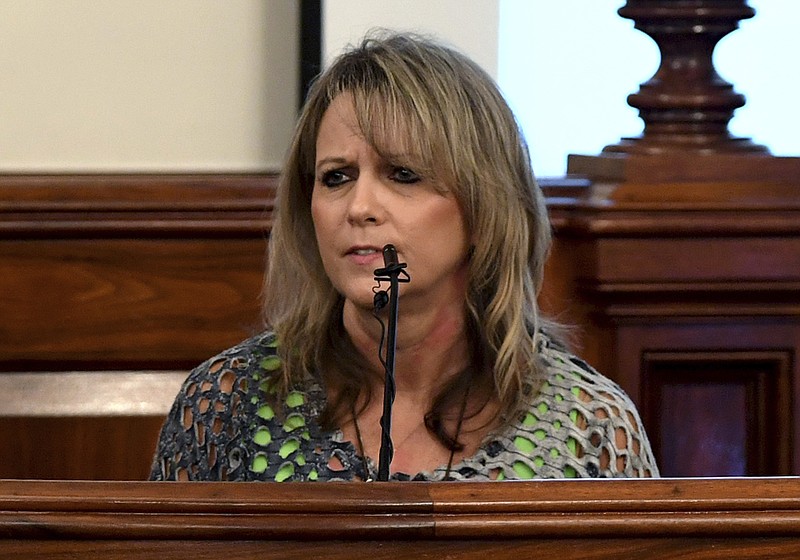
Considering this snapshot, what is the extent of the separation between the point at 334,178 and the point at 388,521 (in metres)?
0.88

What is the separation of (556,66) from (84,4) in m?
0.93

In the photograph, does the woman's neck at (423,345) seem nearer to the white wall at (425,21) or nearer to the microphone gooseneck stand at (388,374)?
the microphone gooseneck stand at (388,374)

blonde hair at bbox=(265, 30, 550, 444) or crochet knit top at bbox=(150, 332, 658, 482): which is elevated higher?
blonde hair at bbox=(265, 30, 550, 444)

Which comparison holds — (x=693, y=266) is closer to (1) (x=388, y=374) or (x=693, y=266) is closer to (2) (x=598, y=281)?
(2) (x=598, y=281)

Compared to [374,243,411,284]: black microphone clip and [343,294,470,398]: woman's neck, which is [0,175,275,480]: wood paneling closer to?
[343,294,470,398]: woman's neck

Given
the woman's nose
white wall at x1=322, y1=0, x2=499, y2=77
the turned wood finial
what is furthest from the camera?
white wall at x1=322, y1=0, x2=499, y2=77

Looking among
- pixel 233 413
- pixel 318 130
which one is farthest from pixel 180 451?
pixel 318 130

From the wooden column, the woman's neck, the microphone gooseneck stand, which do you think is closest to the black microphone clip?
the microphone gooseneck stand

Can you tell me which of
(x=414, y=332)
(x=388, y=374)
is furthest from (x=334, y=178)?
(x=388, y=374)

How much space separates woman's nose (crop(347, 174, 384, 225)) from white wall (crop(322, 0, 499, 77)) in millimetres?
666

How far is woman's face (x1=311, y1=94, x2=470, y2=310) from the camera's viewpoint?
6.05 ft

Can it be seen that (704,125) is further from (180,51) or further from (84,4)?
(84,4)

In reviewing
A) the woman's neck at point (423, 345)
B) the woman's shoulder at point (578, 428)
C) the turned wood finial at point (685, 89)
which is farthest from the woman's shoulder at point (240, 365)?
the turned wood finial at point (685, 89)

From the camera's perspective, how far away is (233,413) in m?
1.98
